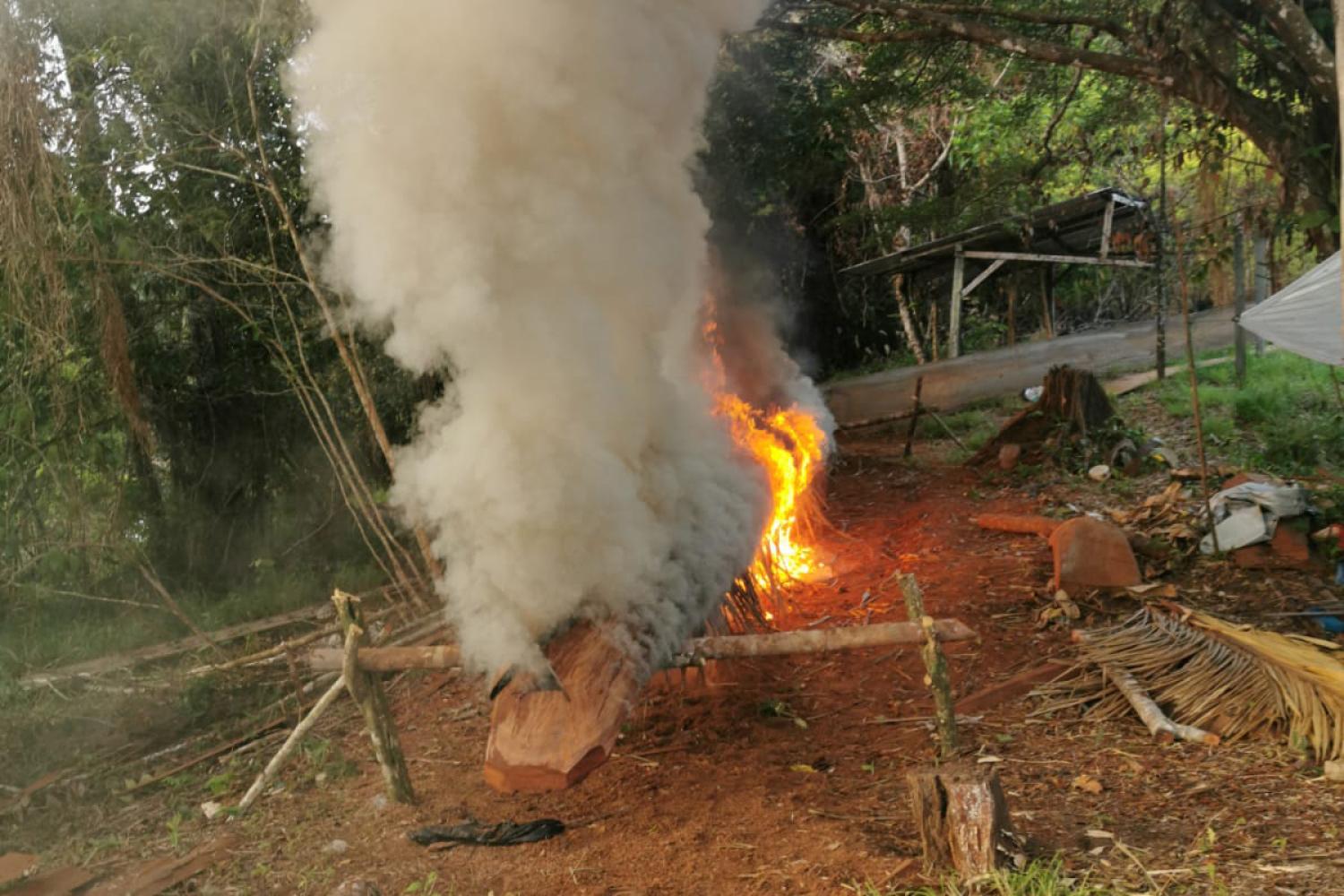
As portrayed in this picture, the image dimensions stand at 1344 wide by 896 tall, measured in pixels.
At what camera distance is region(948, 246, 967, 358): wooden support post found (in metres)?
13.3

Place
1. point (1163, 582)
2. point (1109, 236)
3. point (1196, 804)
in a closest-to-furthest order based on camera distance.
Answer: point (1196, 804) → point (1163, 582) → point (1109, 236)

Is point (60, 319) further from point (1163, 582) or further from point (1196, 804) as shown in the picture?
point (1163, 582)

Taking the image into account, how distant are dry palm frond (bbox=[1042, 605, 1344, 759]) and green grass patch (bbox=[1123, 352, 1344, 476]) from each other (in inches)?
163

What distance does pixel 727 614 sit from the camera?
580 centimetres

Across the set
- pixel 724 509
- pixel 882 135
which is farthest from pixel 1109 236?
pixel 724 509

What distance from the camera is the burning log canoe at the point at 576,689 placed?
4.07 meters

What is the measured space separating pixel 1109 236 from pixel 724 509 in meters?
9.95

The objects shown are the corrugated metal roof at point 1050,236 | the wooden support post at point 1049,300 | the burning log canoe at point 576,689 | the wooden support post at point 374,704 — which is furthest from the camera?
the wooden support post at point 1049,300

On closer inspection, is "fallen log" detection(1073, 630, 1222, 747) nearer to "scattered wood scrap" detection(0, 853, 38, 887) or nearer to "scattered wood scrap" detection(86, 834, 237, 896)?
"scattered wood scrap" detection(86, 834, 237, 896)

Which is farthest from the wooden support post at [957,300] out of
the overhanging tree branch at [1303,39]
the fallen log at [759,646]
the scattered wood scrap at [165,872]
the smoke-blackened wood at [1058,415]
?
the scattered wood scrap at [165,872]

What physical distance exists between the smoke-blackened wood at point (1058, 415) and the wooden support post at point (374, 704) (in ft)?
23.3

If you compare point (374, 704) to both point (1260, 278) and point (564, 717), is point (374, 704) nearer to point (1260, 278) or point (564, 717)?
point (564, 717)

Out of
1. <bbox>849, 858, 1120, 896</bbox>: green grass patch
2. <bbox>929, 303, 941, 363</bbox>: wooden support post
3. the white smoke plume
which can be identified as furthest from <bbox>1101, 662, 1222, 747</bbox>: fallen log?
<bbox>929, 303, 941, 363</bbox>: wooden support post

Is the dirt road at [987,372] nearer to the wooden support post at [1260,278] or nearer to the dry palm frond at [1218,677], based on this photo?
the wooden support post at [1260,278]
